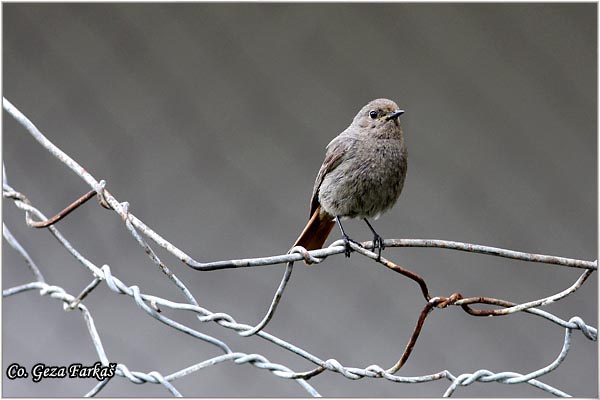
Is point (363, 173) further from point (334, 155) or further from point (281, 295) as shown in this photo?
point (281, 295)

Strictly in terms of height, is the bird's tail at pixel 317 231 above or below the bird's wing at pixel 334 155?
below

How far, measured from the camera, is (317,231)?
238 centimetres

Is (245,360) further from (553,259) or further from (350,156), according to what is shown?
(350,156)

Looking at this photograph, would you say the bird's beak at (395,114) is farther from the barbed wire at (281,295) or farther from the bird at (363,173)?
the barbed wire at (281,295)

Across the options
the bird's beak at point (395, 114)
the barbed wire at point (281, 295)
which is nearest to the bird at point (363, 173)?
the bird's beak at point (395, 114)

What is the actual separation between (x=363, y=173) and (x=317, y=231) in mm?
278

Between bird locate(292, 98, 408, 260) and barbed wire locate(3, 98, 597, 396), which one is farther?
bird locate(292, 98, 408, 260)

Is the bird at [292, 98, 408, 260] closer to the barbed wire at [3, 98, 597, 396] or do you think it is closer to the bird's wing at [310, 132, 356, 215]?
the bird's wing at [310, 132, 356, 215]

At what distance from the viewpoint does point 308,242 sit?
2.36 m

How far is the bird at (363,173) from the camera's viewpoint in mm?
2240

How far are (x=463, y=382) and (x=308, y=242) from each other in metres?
1.07

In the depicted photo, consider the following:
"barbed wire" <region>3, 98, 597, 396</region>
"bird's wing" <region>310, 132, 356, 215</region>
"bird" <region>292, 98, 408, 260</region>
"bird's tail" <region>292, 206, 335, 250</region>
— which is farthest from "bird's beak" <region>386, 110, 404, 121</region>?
"barbed wire" <region>3, 98, 597, 396</region>

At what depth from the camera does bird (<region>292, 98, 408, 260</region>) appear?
224 centimetres

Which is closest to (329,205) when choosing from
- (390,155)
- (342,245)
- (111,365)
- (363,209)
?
(363,209)
